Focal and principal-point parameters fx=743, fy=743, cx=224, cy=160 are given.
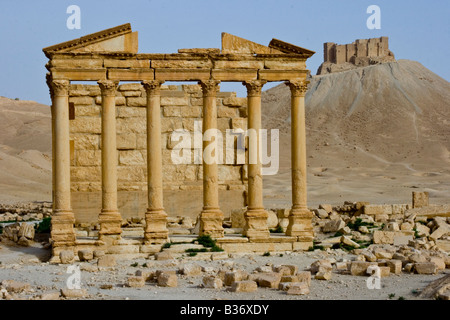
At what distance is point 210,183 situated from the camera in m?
23.8

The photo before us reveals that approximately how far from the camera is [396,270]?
62.2ft

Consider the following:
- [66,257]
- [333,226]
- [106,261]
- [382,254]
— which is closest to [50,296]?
[106,261]

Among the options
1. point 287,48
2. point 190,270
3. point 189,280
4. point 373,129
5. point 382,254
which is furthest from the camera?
point 373,129

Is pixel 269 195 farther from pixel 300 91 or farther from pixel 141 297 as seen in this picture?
pixel 141 297

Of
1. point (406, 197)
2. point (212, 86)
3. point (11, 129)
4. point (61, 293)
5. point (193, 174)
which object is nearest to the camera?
point (61, 293)

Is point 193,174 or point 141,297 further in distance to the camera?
point 193,174

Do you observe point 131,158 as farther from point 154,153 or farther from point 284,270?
point 284,270

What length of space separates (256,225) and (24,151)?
57.9 m

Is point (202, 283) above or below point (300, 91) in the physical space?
below

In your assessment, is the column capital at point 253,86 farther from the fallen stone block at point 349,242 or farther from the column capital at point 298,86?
the fallen stone block at point 349,242

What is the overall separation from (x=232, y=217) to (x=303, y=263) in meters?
5.93

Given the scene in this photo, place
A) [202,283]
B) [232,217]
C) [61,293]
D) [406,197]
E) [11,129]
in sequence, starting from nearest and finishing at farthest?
[61,293]
[202,283]
[232,217]
[406,197]
[11,129]
